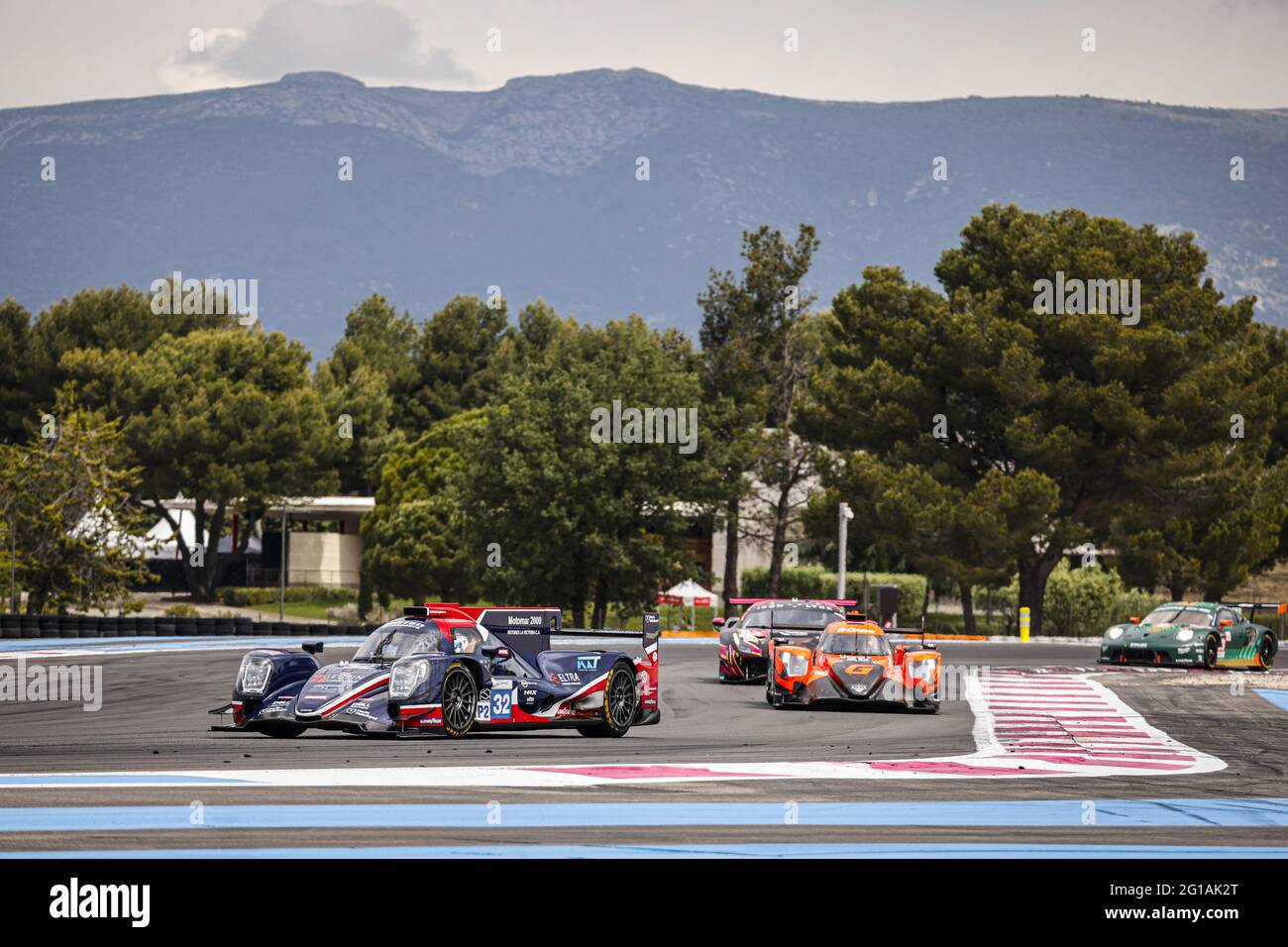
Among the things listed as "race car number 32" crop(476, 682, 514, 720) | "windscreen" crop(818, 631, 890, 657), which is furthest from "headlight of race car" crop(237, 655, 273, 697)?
"windscreen" crop(818, 631, 890, 657)

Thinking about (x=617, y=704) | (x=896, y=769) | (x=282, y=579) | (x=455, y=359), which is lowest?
(x=282, y=579)

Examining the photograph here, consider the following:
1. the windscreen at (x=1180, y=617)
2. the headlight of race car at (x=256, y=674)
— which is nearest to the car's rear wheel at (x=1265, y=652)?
the windscreen at (x=1180, y=617)

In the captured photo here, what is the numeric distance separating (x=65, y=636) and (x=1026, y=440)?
3508 centimetres

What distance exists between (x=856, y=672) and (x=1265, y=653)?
61.5 feet

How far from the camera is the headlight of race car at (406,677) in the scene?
56.2ft

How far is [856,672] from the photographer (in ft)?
76.3

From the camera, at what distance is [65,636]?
4575 centimetres

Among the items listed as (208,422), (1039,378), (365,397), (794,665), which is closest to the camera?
(794,665)

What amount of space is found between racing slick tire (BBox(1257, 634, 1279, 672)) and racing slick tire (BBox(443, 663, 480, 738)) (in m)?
25.6

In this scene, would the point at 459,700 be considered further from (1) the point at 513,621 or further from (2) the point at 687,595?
(2) the point at 687,595

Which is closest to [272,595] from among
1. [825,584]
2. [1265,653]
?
[825,584]

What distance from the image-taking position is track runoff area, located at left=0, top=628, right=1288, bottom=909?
10.2 meters

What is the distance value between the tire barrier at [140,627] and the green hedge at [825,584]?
1354 inches
